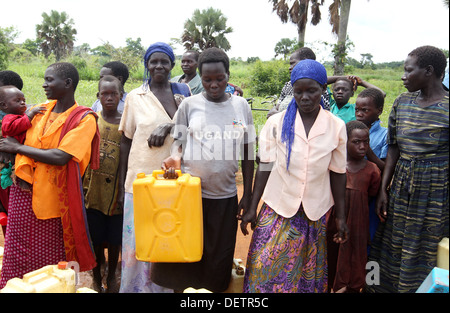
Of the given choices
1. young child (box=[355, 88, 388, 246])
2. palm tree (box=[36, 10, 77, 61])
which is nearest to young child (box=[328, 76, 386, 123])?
young child (box=[355, 88, 388, 246])

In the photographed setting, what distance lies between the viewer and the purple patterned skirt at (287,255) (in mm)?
2111

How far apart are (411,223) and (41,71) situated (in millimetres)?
19013

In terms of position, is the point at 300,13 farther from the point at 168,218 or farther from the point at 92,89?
the point at 168,218

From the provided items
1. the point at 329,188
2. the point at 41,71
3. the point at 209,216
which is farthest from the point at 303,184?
the point at 41,71

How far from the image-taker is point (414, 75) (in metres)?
2.11

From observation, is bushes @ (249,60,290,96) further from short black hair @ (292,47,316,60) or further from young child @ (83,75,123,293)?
young child @ (83,75,123,293)

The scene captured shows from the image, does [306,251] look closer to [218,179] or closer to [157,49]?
[218,179]

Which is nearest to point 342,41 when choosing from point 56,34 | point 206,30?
point 206,30

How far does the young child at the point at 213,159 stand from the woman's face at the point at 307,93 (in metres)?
0.41

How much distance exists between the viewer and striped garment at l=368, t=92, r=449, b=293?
2.05 m

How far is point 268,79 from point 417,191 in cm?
1469

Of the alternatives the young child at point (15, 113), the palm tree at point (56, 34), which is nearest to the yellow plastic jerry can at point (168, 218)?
the young child at point (15, 113)

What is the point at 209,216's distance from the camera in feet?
7.61

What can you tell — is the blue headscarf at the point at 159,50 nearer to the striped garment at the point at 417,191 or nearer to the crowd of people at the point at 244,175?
the crowd of people at the point at 244,175
